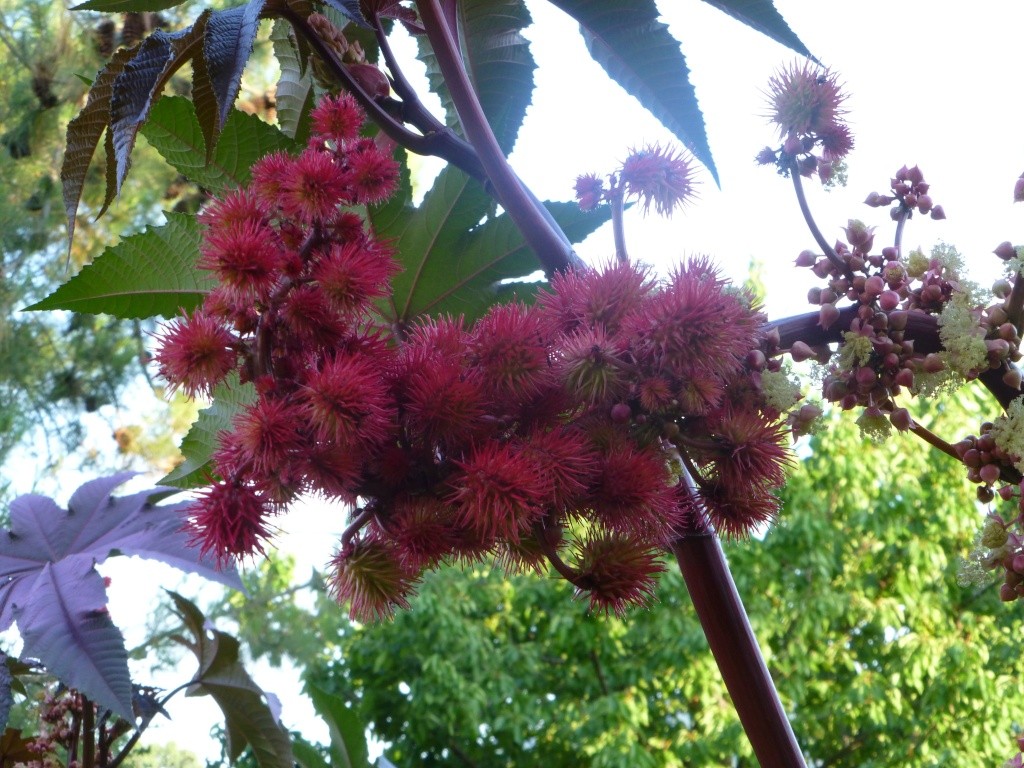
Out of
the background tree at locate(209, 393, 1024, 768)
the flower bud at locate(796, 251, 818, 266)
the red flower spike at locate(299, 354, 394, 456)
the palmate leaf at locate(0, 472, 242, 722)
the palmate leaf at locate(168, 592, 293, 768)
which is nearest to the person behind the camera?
the red flower spike at locate(299, 354, 394, 456)

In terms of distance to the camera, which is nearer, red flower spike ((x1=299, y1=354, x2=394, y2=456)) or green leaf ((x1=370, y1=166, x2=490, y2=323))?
red flower spike ((x1=299, y1=354, x2=394, y2=456))

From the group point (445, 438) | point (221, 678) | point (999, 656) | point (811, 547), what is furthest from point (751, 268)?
point (445, 438)

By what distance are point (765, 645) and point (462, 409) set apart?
3.87 m

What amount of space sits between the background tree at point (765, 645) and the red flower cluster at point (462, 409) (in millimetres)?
3520

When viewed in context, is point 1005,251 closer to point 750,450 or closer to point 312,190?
point 750,450

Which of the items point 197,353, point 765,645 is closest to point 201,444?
point 197,353

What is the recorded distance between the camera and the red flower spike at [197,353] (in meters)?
Answer: 0.32

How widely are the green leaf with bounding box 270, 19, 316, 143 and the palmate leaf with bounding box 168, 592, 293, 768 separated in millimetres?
368

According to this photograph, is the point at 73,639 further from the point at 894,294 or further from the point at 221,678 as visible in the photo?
the point at 894,294

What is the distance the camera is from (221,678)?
2.33 ft

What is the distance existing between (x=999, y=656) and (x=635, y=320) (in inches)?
178

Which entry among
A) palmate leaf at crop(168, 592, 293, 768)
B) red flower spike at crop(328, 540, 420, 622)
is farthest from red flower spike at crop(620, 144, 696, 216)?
palmate leaf at crop(168, 592, 293, 768)

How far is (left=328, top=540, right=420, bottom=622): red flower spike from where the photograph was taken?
32 centimetres

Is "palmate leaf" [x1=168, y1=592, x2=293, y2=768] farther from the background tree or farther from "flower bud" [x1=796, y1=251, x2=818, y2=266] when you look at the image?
the background tree
